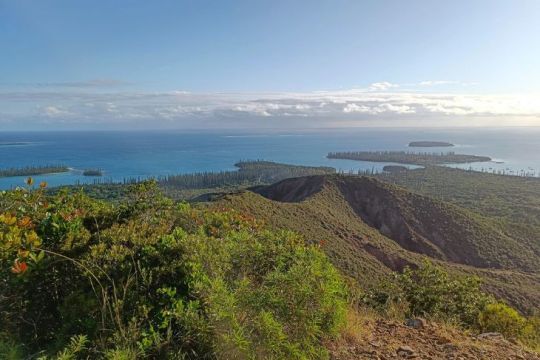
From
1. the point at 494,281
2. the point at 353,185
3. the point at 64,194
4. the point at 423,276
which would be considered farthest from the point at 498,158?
the point at 64,194

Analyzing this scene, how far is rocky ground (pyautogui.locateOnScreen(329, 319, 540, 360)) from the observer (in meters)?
4.26

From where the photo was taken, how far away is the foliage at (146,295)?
3.09m

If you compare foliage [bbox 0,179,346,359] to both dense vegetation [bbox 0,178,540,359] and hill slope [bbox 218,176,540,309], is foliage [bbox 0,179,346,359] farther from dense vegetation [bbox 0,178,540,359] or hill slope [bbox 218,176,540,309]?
hill slope [bbox 218,176,540,309]

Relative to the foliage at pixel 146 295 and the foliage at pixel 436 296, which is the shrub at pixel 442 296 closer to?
the foliage at pixel 436 296

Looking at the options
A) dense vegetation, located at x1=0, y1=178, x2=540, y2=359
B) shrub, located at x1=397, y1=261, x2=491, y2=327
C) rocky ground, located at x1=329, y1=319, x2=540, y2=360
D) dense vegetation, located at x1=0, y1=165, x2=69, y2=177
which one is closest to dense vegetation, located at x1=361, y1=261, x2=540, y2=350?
shrub, located at x1=397, y1=261, x2=491, y2=327

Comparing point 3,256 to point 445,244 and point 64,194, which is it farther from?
point 445,244

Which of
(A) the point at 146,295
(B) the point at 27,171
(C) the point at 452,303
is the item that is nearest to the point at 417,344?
(A) the point at 146,295

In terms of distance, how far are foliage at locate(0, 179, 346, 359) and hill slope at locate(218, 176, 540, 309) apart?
680 inches

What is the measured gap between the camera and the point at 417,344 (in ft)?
15.7

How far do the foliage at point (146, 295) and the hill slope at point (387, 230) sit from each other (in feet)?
56.7

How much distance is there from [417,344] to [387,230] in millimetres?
32811

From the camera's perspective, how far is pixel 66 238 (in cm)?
376

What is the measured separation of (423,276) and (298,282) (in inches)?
403

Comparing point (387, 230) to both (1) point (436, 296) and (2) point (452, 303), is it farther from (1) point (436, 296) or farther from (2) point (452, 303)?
(2) point (452, 303)
